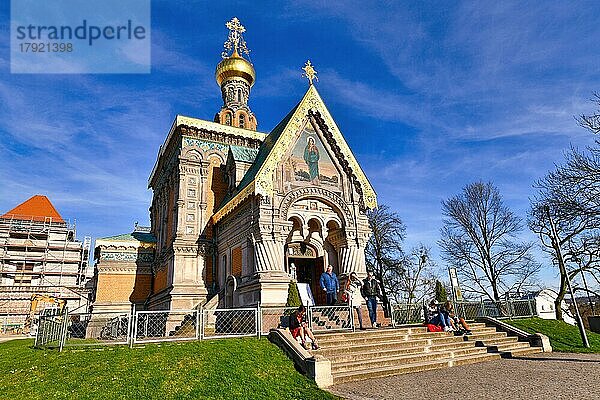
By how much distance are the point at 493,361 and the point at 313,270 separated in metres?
9.39

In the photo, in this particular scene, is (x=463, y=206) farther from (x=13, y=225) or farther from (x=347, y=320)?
(x=13, y=225)

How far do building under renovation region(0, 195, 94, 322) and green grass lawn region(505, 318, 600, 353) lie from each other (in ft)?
150

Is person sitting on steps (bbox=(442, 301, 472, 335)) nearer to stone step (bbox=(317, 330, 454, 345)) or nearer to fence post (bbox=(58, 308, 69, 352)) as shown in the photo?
stone step (bbox=(317, 330, 454, 345))

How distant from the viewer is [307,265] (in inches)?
765

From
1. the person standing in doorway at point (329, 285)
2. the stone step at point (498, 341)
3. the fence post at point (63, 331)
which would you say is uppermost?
the person standing in doorway at point (329, 285)

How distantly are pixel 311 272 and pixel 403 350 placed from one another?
8659 millimetres

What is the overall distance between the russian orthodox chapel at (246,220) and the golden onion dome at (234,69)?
7.89 meters

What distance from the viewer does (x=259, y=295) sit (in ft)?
49.8

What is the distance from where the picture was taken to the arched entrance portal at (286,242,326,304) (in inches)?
737

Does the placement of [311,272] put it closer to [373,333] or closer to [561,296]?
[373,333]

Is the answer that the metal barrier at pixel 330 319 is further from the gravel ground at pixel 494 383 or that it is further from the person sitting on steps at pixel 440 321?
the gravel ground at pixel 494 383

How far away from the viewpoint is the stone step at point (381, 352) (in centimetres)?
1008

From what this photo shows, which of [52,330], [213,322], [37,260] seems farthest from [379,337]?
[37,260]

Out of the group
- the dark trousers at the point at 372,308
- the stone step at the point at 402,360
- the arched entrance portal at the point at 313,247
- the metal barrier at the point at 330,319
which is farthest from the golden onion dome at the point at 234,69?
the stone step at the point at 402,360
